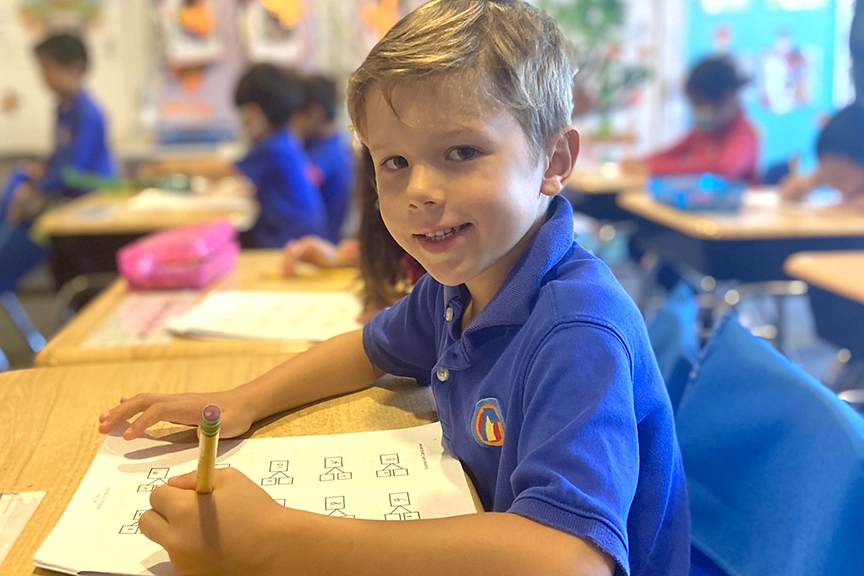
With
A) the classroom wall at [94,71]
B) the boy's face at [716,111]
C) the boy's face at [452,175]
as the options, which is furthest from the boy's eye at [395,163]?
the classroom wall at [94,71]

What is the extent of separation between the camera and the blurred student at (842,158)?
2.59 m

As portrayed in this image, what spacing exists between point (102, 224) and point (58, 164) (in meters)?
1.32

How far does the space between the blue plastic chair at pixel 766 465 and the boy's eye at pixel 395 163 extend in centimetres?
43

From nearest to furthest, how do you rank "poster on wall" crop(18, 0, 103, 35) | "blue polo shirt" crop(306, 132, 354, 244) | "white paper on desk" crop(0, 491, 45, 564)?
"white paper on desk" crop(0, 491, 45, 564)
"blue polo shirt" crop(306, 132, 354, 244)
"poster on wall" crop(18, 0, 103, 35)

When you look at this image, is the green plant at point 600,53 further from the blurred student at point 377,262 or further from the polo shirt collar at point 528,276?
the polo shirt collar at point 528,276

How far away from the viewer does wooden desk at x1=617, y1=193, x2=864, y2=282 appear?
2.31 meters

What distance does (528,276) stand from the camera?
28.6 inches

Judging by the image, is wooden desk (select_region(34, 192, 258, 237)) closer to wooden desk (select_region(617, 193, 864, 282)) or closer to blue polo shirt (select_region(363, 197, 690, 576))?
wooden desk (select_region(617, 193, 864, 282))

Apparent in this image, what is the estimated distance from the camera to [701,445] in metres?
0.93

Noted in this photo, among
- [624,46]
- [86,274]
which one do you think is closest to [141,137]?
[86,274]

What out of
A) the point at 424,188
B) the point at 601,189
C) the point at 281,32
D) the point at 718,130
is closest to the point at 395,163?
the point at 424,188

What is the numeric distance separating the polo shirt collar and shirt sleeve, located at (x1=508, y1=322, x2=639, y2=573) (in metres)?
0.08

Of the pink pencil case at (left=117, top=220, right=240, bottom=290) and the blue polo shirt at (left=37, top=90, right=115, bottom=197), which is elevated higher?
the pink pencil case at (left=117, top=220, right=240, bottom=290)

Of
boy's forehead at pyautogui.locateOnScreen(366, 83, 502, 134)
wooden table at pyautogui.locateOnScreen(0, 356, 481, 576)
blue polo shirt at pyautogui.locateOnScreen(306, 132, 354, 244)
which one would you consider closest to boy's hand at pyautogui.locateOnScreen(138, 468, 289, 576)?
wooden table at pyautogui.locateOnScreen(0, 356, 481, 576)
